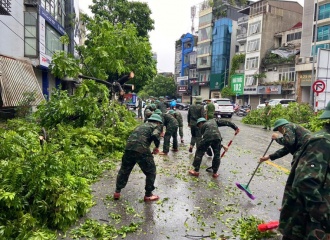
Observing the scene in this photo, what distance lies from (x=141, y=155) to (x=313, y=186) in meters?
3.28

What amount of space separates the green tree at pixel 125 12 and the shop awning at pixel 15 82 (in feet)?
40.0

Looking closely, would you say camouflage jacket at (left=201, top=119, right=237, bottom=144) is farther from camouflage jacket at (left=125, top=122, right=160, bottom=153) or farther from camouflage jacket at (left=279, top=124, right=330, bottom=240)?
camouflage jacket at (left=279, top=124, right=330, bottom=240)

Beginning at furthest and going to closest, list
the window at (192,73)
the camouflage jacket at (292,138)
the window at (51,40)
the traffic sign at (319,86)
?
the window at (192,73) < the window at (51,40) < the traffic sign at (319,86) < the camouflage jacket at (292,138)

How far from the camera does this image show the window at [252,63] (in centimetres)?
3944

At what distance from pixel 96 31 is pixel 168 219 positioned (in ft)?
35.4

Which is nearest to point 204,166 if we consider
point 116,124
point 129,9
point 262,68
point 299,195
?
point 116,124

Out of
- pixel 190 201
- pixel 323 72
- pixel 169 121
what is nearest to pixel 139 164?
pixel 190 201

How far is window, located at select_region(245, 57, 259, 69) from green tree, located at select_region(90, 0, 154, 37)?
1921cm

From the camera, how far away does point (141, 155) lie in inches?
200

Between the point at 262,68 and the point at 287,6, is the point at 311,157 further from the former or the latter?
the point at 287,6

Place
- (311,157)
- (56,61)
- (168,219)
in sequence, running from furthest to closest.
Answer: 1. (56,61)
2. (168,219)
3. (311,157)

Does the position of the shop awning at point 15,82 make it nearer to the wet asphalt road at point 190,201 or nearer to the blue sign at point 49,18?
the blue sign at point 49,18

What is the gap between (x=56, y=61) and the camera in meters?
9.84

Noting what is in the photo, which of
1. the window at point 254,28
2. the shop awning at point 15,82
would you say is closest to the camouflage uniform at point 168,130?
the shop awning at point 15,82
